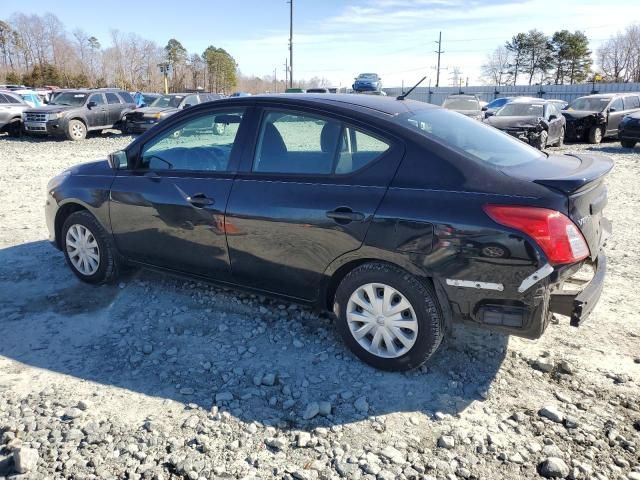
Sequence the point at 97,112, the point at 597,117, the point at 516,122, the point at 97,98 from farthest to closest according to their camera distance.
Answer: the point at 97,98, the point at 97,112, the point at 597,117, the point at 516,122

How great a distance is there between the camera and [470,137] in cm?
354

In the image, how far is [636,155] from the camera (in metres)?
15.0

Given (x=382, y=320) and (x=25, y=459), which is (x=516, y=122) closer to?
(x=382, y=320)

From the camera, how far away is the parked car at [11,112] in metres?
18.6

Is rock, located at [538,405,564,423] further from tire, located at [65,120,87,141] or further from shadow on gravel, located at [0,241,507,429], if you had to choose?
tire, located at [65,120,87,141]

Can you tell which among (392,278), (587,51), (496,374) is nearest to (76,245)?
(392,278)

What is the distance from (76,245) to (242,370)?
2338 mm

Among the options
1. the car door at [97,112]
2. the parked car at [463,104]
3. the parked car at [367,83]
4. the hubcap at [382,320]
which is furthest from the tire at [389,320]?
the parked car at [367,83]

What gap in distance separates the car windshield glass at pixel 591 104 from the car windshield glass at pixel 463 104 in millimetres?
3426

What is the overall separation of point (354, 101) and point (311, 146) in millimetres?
448

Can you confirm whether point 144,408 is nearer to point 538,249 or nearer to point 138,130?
point 538,249

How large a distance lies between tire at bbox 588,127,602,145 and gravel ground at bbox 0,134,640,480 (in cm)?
1551

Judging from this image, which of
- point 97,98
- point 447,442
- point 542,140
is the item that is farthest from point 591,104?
point 447,442

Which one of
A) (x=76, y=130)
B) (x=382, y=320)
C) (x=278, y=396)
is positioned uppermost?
(x=76, y=130)
